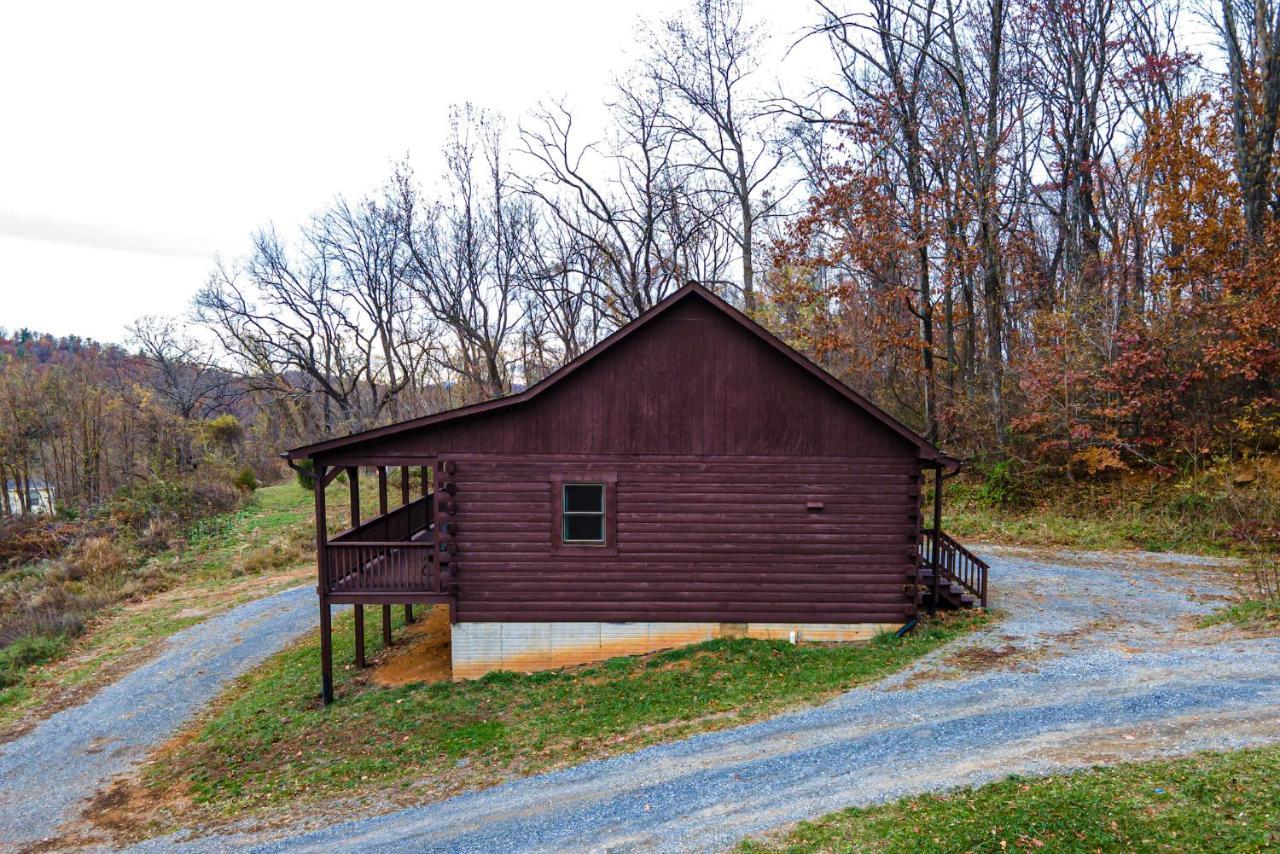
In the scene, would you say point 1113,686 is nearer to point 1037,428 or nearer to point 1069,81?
point 1037,428

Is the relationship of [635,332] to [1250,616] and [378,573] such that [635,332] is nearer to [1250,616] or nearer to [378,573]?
[378,573]

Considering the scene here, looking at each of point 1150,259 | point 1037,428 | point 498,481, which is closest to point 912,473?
point 498,481

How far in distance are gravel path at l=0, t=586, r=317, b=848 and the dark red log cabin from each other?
3.40m

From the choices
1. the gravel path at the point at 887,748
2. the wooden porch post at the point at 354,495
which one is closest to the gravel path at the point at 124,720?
the gravel path at the point at 887,748

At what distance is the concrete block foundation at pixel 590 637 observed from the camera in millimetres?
12008

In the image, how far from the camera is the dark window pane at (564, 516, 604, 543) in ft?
39.1

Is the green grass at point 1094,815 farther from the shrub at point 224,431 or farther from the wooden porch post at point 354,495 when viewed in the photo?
the shrub at point 224,431

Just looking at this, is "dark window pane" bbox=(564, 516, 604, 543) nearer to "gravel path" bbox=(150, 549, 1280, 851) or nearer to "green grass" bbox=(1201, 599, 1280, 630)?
"gravel path" bbox=(150, 549, 1280, 851)

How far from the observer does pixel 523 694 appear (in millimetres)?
11258

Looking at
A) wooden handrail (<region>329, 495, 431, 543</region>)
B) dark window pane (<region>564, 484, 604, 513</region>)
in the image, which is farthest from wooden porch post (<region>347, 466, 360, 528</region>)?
dark window pane (<region>564, 484, 604, 513</region>)

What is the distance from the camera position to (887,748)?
26.7 feet

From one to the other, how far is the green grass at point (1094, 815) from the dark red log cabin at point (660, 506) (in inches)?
201

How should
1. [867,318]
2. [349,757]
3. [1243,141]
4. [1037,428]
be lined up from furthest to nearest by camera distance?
1. [867,318]
2. [1037,428]
3. [1243,141]
4. [349,757]

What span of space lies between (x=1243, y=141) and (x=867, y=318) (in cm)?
1132
